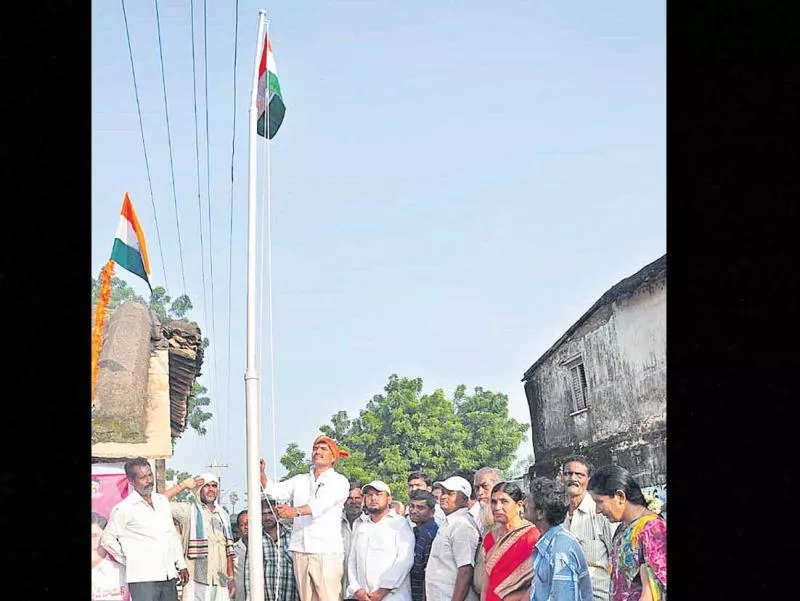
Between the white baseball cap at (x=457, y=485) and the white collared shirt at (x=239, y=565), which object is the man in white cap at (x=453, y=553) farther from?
the white collared shirt at (x=239, y=565)

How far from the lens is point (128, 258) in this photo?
5.25 meters

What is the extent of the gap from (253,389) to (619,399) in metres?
1.58

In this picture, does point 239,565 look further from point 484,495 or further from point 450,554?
point 484,495

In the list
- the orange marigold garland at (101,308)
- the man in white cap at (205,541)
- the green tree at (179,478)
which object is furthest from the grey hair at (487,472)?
the orange marigold garland at (101,308)

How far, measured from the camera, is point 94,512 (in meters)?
4.68

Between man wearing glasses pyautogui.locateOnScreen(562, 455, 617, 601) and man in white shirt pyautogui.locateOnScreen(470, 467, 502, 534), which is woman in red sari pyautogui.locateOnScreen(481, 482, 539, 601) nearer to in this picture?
man in white shirt pyautogui.locateOnScreen(470, 467, 502, 534)

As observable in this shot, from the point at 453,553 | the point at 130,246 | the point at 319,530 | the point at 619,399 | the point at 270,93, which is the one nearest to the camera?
the point at 453,553

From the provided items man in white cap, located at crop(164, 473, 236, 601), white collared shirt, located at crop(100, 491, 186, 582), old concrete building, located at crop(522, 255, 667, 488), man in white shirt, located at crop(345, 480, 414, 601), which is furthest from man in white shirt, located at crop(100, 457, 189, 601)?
old concrete building, located at crop(522, 255, 667, 488)

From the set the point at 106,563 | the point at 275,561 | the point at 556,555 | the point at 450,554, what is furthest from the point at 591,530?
the point at 106,563

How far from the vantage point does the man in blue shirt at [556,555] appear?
3.97 metres

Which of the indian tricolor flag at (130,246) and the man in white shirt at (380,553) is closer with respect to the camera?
the man in white shirt at (380,553)

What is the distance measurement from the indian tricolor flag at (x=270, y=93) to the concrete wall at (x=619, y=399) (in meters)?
1.74

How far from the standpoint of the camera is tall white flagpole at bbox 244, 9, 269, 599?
4.62 m
